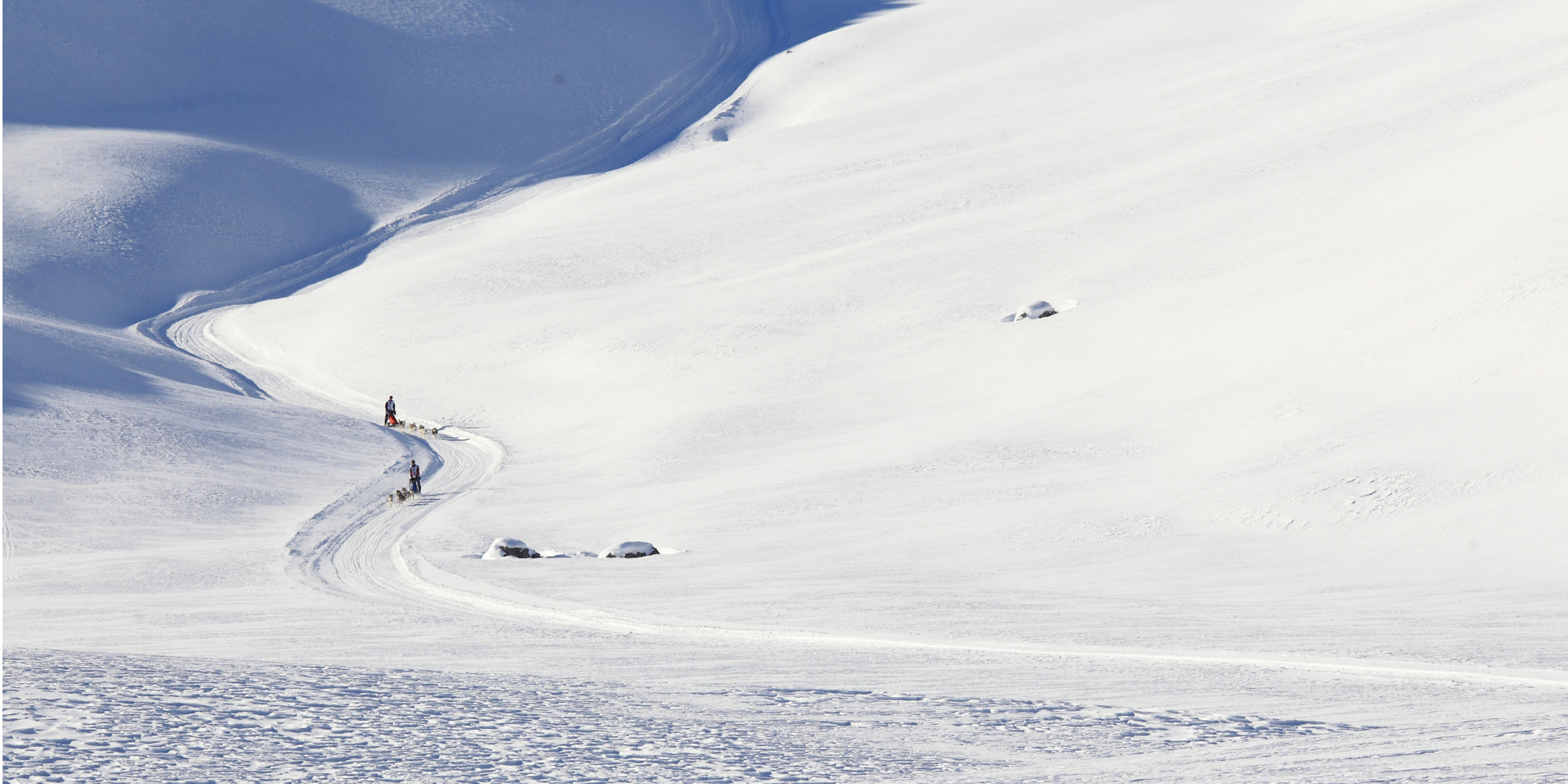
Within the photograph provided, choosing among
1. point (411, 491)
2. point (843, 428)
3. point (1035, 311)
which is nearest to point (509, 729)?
point (411, 491)

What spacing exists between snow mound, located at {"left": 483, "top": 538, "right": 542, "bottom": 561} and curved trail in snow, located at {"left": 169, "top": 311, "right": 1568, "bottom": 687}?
41.8 inches

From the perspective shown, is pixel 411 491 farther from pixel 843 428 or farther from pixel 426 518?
pixel 843 428

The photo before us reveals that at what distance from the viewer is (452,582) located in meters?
20.7

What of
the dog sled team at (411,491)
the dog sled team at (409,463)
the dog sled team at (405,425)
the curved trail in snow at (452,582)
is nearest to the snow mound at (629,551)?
the curved trail in snow at (452,582)

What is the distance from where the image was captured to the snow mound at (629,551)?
23047mm

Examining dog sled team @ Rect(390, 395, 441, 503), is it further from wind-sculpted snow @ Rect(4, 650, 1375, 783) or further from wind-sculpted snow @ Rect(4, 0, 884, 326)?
wind-sculpted snow @ Rect(4, 0, 884, 326)

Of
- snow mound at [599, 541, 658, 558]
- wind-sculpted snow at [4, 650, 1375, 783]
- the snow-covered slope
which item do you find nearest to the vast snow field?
wind-sculpted snow at [4, 650, 1375, 783]

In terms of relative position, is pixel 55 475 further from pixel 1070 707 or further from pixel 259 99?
pixel 259 99

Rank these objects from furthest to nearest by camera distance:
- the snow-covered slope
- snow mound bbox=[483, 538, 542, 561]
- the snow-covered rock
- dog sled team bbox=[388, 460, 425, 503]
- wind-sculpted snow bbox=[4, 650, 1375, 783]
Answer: the snow-covered rock → dog sled team bbox=[388, 460, 425, 503] → snow mound bbox=[483, 538, 542, 561] → the snow-covered slope → wind-sculpted snow bbox=[4, 650, 1375, 783]

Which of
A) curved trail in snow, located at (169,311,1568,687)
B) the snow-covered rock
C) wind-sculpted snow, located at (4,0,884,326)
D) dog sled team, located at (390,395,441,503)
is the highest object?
wind-sculpted snow, located at (4,0,884,326)

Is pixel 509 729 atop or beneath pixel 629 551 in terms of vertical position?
beneath

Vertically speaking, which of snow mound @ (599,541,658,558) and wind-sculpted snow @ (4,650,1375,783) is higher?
snow mound @ (599,541,658,558)

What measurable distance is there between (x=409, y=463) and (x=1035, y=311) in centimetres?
1740

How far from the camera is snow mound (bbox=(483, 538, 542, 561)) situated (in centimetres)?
2295
